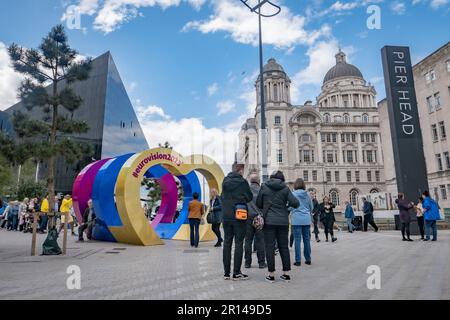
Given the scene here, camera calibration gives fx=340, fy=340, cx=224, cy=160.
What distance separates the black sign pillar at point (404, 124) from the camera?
16.3m

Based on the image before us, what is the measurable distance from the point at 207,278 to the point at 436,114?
39.7 metres

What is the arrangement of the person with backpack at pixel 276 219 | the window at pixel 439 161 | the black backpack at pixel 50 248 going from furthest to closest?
the window at pixel 439 161 → the black backpack at pixel 50 248 → the person with backpack at pixel 276 219

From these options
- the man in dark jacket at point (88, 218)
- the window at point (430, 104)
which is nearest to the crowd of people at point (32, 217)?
the man in dark jacket at point (88, 218)

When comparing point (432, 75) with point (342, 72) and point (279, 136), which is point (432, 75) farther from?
point (342, 72)

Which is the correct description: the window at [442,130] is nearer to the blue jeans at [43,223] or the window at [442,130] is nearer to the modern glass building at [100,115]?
the blue jeans at [43,223]

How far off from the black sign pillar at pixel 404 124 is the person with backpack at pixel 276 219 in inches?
501

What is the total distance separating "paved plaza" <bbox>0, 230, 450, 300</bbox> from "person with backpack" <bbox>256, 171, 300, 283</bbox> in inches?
12.5

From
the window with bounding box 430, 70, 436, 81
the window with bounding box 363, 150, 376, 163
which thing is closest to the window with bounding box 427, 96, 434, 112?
the window with bounding box 430, 70, 436, 81

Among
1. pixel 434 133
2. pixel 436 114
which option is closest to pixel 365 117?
pixel 434 133

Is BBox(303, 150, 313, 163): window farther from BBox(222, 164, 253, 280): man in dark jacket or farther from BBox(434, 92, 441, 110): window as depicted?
BBox(222, 164, 253, 280): man in dark jacket

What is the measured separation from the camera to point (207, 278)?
19.1 feet
